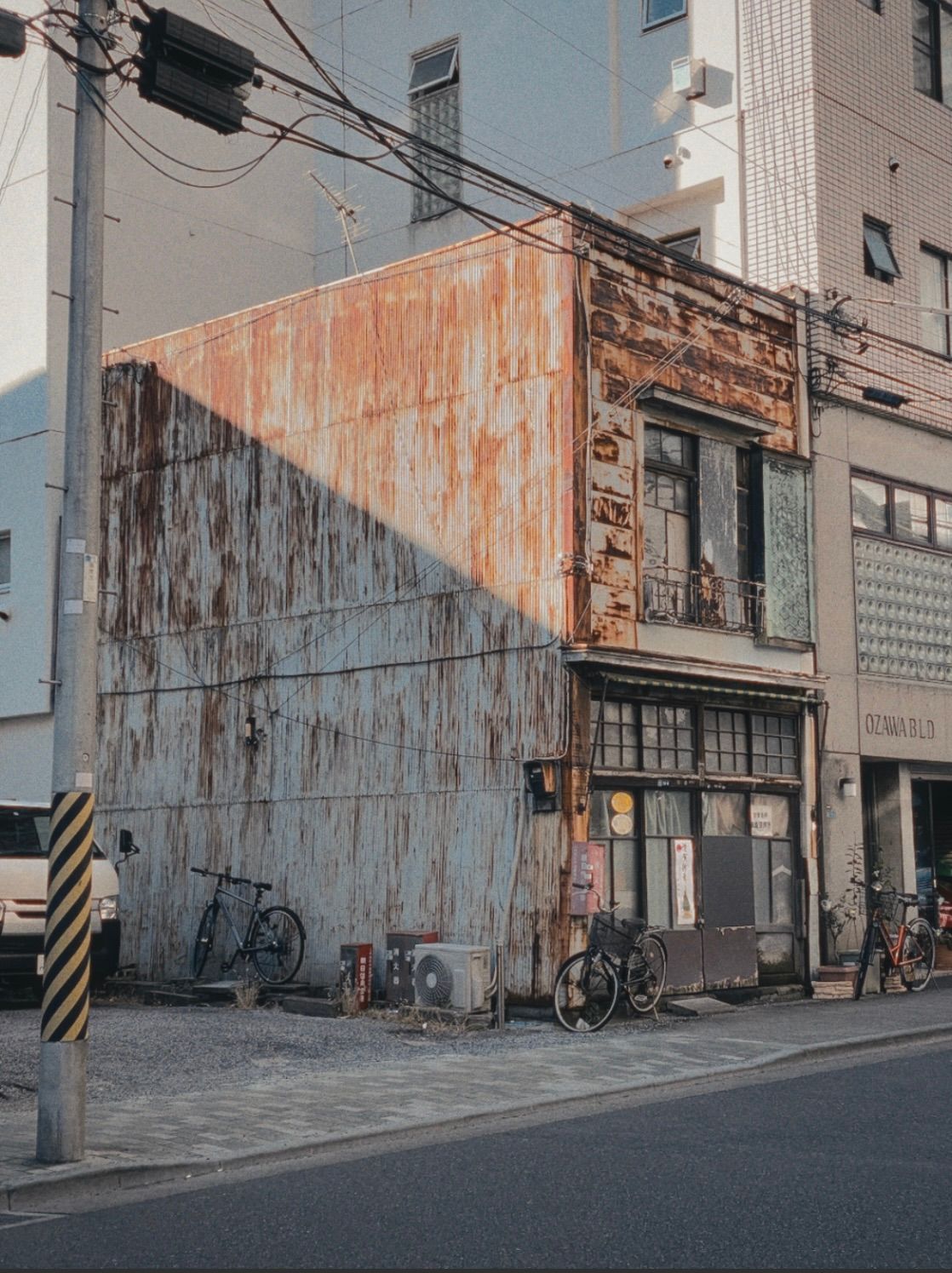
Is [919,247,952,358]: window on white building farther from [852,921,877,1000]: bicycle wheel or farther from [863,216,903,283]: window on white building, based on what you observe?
[852,921,877,1000]: bicycle wheel

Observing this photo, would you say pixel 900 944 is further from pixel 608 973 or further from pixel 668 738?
pixel 608 973

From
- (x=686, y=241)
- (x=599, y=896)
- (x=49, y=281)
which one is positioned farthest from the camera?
(x=49, y=281)

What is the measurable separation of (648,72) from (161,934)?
1413 cm

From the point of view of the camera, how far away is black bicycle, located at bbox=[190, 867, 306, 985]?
18234 mm

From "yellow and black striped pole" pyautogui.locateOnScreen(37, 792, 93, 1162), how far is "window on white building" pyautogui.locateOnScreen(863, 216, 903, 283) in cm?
1554

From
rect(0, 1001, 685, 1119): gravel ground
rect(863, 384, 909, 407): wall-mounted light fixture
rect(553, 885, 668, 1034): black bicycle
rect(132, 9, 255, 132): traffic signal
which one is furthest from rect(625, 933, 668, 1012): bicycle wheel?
rect(132, 9, 255, 132): traffic signal

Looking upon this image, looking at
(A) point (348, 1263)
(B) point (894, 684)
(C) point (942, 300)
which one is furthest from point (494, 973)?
(C) point (942, 300)

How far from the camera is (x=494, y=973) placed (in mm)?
16219

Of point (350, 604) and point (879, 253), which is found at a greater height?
point (879, 253)

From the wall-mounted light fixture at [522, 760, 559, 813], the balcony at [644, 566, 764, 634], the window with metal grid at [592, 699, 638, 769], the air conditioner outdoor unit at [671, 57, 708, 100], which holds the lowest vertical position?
the wall-mounted light fixture at [522, 760, 559, 813]

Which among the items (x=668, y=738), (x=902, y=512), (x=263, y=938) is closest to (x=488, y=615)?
(x=668, y=738)

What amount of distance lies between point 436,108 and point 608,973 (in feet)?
53.6

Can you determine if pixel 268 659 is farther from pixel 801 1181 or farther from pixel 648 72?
pixel 801 1181

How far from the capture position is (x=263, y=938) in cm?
1841
